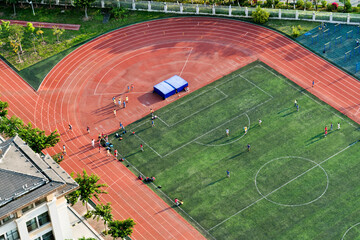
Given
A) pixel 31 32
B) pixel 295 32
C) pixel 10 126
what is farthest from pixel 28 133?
pixel 295 32

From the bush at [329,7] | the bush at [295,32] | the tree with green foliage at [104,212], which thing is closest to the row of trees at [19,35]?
the bush at [295,32]

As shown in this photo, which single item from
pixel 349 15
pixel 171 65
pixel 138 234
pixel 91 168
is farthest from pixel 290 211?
pixel 349 15

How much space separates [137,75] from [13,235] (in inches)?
2423

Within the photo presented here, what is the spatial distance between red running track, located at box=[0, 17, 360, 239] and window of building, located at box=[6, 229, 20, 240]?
92.5 ft

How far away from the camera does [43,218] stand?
307 feet

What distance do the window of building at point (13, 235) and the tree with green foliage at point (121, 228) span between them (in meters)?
17.4

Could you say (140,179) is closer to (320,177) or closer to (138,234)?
(138,234)

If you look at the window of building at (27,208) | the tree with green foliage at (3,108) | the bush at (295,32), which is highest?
the bush at (295,32)

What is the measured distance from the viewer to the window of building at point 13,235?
90375 millimetres

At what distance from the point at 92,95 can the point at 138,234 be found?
40.3 meters

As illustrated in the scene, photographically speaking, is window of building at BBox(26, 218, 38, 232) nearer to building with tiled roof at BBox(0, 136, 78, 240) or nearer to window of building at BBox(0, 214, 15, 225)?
building with tiled roof at BBox(0, 136, 78, 240)

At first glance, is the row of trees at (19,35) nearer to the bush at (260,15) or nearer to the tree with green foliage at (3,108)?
the tree with green foliage at (3,108)

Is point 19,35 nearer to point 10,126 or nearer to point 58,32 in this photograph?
point 58,32

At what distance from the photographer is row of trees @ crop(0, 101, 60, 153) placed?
119 meters
